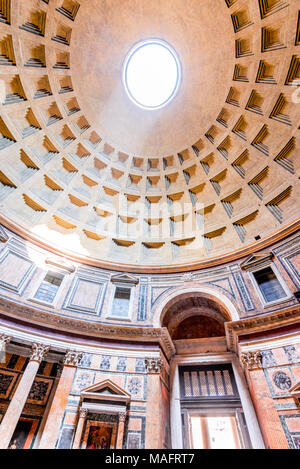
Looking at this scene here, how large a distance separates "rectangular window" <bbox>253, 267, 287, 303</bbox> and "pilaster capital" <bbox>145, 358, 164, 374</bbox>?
6174 mm

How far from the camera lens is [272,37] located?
519 inches

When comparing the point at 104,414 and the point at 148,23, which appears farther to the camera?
the point at 148,23

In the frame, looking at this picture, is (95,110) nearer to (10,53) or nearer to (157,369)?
(10,53)

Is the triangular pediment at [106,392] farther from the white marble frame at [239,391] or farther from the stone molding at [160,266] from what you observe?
the stone molding at [160,266]

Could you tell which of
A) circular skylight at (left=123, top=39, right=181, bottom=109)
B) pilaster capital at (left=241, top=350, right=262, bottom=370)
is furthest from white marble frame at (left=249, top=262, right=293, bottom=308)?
circular skylight at (left=123, top=39, right=181, bottom=109)

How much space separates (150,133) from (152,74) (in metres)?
4.60

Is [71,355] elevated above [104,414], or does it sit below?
above

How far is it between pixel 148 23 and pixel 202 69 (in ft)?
14.2

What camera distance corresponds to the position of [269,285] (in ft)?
42.0

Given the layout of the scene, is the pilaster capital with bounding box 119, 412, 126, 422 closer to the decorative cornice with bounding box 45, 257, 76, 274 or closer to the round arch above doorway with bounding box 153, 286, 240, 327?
the round arch above doorway with bounding box 153, 286, 240, 327

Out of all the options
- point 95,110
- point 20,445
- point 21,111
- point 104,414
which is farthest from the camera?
point 95,110
